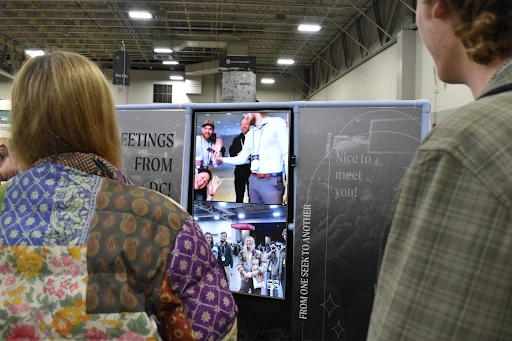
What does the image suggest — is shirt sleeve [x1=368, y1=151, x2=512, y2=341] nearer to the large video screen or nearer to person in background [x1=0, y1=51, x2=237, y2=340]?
person in background [x1=0, y1=51, x2=237, y2=340]

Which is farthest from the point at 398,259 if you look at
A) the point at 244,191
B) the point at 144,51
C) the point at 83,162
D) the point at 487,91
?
the point at 144,51

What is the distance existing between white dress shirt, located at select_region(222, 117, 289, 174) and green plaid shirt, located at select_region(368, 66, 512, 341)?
2372mm

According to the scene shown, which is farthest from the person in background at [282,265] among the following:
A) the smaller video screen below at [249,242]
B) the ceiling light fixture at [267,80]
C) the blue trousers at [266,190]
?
the ceiling light fixture at [267,80]

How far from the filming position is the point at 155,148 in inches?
125

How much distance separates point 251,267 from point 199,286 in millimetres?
2018

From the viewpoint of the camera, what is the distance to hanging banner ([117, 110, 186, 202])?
3.12 meters

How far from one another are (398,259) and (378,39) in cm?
1096

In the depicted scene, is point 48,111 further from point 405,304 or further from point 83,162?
point 405,304

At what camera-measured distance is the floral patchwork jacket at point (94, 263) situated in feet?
3.10

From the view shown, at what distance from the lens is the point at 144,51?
15688 millimetres

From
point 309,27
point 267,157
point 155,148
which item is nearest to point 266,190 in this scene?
point 267,157

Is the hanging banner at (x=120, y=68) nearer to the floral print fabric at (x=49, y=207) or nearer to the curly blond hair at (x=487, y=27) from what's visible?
the floral print fabric at (x=49, y=207)

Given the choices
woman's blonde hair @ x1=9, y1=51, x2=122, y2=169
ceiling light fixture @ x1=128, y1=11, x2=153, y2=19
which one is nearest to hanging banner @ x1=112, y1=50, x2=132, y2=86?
ceiling light fixture @ x1=128, y1=11, x2=153, y2=19

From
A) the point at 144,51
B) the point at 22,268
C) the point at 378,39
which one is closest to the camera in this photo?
the point at 22,268
